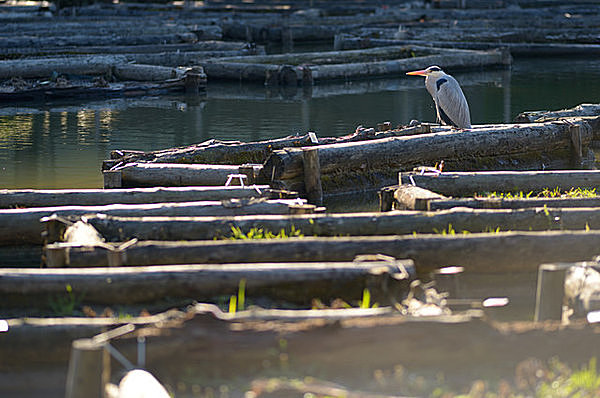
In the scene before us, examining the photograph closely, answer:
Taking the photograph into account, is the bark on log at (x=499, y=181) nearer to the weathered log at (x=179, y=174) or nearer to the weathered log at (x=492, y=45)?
the weathered log at (x=179, y=174)

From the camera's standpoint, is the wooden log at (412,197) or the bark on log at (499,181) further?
the bark on log at (499,181)

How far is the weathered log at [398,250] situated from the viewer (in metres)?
7.14

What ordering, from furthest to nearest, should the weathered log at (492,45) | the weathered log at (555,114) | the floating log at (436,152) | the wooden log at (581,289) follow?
the weathered log at (492,45) < the weathered log at (555,114) < the floating log at (436,152) < the wooden log at (581,289)

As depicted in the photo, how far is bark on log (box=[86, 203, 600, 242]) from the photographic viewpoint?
7.94m

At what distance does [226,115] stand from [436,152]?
9542mm

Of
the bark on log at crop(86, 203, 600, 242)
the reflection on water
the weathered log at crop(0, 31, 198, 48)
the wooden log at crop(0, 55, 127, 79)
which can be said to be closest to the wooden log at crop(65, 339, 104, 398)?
the bark on log at crop(86, 203, 600, 242)

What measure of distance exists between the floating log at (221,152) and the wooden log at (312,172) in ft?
4.64

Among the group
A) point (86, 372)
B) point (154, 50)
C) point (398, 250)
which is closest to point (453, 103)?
point (398, 250)

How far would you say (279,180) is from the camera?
35.8 ft

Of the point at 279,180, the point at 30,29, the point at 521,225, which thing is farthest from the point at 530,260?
the point at 30,29

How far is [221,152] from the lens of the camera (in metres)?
12.4

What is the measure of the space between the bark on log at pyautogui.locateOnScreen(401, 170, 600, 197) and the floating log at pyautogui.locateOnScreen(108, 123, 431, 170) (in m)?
2.60

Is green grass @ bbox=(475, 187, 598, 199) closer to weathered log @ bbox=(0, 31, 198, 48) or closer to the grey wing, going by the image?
the grey wing

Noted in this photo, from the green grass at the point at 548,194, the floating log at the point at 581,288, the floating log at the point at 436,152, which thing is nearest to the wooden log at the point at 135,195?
the floating log at the point at 436,152
